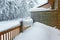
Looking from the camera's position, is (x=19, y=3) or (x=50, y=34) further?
(x=19, y=3)

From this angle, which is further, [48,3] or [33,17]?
[48,3]

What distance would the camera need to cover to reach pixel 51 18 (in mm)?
2307

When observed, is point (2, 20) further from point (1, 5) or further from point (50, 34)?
point (50, 34)

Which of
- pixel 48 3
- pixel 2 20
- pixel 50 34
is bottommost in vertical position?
pixel 50 34

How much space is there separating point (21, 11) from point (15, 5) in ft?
0.63

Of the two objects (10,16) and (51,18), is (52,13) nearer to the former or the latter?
(51,18)

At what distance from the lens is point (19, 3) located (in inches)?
79.4

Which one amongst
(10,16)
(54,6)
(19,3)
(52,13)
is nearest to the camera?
(10,16)

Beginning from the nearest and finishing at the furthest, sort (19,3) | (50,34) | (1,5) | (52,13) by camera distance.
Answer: (50,34)
(1,5)
(19,3)
(52,13)

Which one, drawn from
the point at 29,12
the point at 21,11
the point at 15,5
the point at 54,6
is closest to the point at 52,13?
the point at 54,6

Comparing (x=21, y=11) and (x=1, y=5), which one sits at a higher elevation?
(x=1, y=5)

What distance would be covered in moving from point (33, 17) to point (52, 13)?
362mm

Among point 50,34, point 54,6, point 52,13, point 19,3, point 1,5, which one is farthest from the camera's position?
point 54,6

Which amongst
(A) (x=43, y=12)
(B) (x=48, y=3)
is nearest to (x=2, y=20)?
(A) (x=43, y=12)
